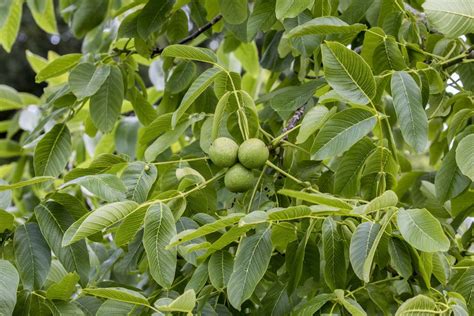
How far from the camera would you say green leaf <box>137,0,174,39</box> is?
142 centimetres

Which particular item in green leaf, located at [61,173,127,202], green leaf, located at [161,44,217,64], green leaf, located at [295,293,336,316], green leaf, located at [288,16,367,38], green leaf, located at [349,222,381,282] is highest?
green leaf, located at [288,16,367,38]

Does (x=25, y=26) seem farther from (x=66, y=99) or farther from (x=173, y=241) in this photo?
(x=173, y=241)

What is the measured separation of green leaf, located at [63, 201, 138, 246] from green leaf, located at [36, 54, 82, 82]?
50 centimetres

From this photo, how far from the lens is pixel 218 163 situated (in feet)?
3.48

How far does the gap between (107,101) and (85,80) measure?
73 millimetres

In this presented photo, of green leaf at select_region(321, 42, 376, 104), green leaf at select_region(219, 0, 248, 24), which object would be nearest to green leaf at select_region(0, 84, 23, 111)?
green leaf at select_region(219, 0, 248, 24)

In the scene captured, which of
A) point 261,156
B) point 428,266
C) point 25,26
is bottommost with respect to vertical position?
point 25,26

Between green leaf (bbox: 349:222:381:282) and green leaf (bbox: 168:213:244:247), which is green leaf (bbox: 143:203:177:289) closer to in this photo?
green leaf (bbox: 168:213:244:247)

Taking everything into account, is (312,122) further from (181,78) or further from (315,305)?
(181,78)

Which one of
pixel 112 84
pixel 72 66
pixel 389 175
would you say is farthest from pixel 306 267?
pixel 72 66

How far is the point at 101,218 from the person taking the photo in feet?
3.07

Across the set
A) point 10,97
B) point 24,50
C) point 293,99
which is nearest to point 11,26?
point 10,97

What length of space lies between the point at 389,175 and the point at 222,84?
0.29 m

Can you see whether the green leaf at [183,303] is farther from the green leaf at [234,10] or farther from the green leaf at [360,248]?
the green leaf at [234,10]
